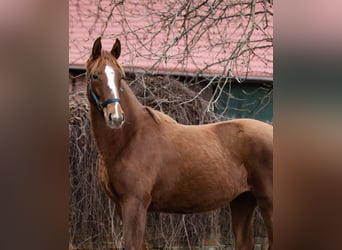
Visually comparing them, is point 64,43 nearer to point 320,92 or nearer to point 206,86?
point 320,92

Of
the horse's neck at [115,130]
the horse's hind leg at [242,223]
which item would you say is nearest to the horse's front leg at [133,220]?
the horse's neck at [115,130]

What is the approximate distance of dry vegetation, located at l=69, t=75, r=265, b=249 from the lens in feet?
9.60

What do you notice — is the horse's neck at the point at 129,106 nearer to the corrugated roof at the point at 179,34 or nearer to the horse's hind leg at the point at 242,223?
the corrugated roof at the point at 179,34

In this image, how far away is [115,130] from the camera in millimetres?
2295

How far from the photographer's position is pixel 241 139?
2551 mm

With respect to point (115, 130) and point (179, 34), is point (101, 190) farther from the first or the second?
point (179, 34)

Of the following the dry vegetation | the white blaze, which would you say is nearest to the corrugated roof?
the dry vegetation

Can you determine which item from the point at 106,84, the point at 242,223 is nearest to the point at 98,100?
the point at 106,84

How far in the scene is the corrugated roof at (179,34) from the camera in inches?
105

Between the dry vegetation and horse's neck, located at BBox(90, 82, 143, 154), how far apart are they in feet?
1.68

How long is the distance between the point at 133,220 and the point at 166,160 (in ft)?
1.01

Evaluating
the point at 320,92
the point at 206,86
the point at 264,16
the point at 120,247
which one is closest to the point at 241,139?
the point at 206,86

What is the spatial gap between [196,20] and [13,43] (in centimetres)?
214

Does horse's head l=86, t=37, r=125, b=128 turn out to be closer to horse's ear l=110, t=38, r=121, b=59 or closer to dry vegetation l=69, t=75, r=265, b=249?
horse's ear l=110, t=38, r=121, b=59
